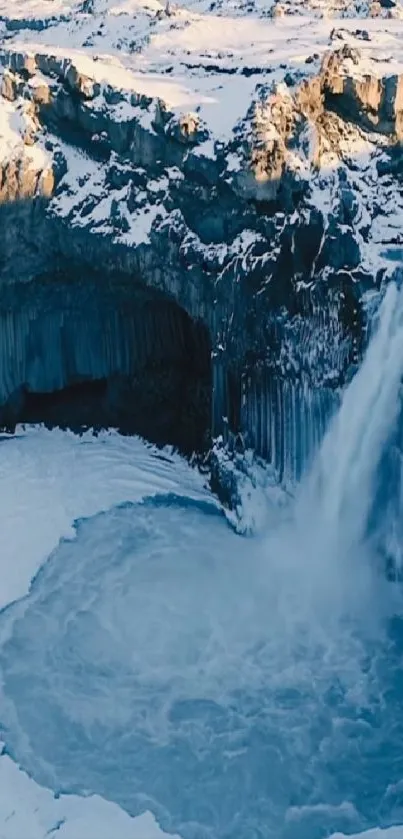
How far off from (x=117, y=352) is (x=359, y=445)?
878 cm

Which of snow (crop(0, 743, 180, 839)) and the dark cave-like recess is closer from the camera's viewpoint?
snow (crop(0, 743, 180, 839))

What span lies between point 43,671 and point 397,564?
8.30m

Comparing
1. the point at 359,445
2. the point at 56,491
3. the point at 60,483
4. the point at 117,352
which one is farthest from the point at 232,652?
the point at 117,352

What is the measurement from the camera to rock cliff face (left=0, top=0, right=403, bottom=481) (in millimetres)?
21078

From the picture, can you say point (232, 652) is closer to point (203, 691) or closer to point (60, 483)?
point (203, 691)

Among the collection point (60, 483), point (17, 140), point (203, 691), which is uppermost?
point (17, 140)

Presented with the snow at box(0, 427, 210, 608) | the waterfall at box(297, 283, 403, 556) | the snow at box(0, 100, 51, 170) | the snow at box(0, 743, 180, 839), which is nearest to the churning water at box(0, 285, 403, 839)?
the waterfall at box(297, 283, 403, 556)

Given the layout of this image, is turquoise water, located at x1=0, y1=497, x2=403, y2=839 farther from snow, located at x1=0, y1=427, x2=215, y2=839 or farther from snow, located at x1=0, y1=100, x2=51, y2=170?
snow, located at x1=0, y1=100, x2=51, y2=170

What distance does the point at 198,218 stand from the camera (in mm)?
22750

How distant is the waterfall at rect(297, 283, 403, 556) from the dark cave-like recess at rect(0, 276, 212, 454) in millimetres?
4810

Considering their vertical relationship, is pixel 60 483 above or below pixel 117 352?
below

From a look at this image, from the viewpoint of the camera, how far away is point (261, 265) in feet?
71.1

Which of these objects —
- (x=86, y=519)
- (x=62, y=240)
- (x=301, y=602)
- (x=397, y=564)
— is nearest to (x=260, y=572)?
(x=301, y=602)

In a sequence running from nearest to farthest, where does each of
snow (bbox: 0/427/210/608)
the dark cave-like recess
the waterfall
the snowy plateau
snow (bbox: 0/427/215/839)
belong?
snow (bbox: 0/427/215/839)
the snowy plateau
the waterfall
snow (bbox: 0/427/210/608)
the dark cave-like recess
